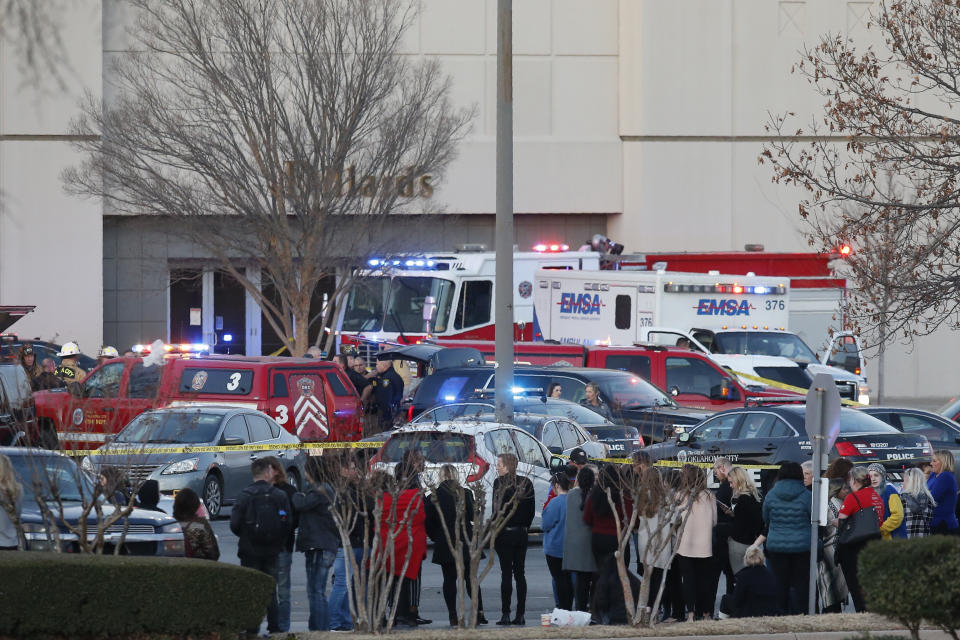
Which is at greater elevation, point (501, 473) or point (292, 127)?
point (292, 127)

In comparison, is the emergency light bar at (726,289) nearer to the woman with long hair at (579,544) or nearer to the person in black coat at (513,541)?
the person in black coat at (513,541)

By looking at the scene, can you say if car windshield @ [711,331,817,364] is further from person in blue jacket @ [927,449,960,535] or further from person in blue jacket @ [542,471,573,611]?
person in blue jacket @ [542,471,573,611]

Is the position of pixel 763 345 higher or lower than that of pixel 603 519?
higher

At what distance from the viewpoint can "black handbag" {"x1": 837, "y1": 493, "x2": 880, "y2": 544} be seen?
12.4 m

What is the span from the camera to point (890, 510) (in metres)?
13.0

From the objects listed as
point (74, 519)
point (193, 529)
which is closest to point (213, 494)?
point (74, 519)

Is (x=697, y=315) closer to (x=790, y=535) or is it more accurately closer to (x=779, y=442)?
(x=779, y=442)

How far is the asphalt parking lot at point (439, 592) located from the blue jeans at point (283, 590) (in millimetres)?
626

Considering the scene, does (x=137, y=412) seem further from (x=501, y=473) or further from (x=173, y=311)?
(x=173, y=311)

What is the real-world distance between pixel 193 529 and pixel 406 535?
178cm

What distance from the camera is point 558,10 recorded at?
4172 cm

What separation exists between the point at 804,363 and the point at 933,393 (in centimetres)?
1529

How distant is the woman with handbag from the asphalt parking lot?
8.79 feet

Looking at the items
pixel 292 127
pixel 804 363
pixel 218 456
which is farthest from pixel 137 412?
pixel 804 363
